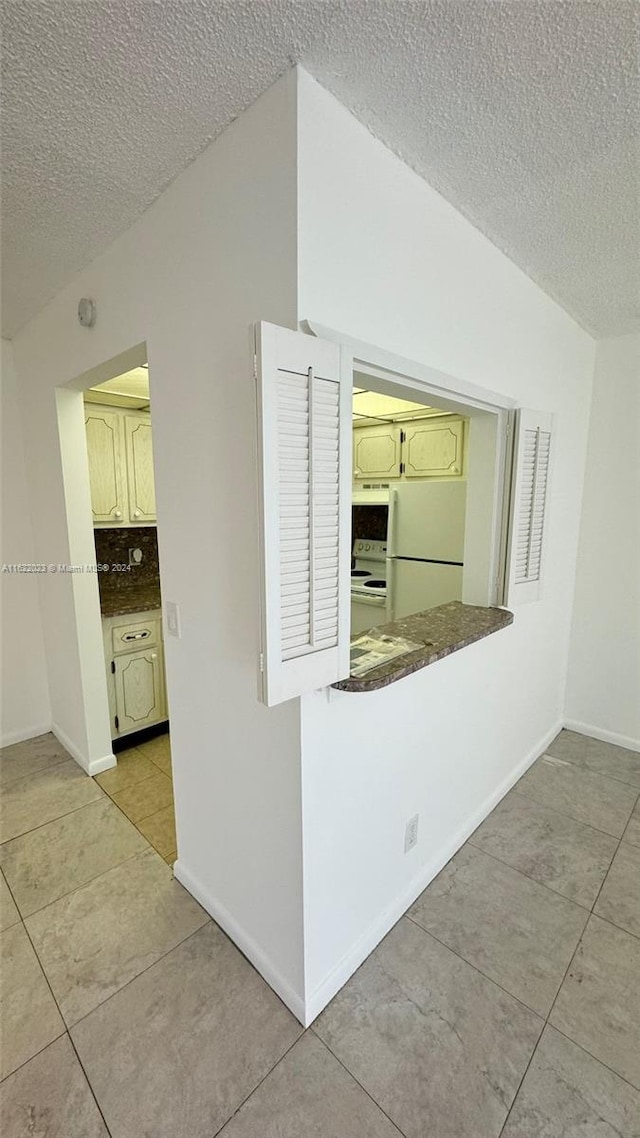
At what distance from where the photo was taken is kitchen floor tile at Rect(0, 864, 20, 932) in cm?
173

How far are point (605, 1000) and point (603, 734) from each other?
6.04 feet

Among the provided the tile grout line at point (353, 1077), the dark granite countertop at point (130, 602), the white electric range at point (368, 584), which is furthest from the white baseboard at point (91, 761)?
the tile grout line at point (353, 1077)

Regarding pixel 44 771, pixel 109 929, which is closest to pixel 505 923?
pixel 109 929

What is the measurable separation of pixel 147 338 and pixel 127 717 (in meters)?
2.24

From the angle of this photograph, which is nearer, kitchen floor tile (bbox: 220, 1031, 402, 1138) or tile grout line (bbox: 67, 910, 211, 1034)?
kitchen floor tile (bbox: 220, 1031, 402, 1138)

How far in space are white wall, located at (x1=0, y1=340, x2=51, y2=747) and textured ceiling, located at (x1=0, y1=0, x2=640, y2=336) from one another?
131cm

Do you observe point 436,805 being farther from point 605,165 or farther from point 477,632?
point 605,165

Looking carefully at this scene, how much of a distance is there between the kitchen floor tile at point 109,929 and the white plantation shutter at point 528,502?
6.26 feet

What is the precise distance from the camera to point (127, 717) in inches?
113

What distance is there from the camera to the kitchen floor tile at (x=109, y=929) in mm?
1507

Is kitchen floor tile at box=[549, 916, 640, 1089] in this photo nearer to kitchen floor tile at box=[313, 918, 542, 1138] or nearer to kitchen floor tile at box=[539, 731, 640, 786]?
kitchen floor tile at box=[313, 918, 542, 1138]

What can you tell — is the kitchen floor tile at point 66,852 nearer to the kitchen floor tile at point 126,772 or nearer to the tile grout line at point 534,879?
the kitchen floor tile at point 126,772

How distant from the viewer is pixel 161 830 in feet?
7.22

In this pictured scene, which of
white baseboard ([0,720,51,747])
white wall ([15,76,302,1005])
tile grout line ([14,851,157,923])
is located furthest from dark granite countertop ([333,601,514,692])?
white baseboard ([0,720,51,747])
